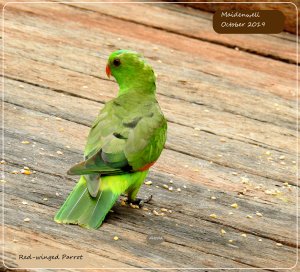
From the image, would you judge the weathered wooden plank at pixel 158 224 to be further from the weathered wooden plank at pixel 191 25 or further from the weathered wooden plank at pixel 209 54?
the weathered wooden plank at pixel 191 25

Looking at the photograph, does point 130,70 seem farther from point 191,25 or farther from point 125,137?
point 191,25

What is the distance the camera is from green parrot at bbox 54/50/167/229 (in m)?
2.86

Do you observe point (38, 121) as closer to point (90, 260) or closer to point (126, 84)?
point (126, 84)

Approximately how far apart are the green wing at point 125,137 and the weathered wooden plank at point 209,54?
1.39m

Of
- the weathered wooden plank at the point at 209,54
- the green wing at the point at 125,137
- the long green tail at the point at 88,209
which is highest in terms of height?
the green wing at the point at 125,137

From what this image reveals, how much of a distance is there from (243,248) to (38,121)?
1.10 m

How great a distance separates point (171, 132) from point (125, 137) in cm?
86

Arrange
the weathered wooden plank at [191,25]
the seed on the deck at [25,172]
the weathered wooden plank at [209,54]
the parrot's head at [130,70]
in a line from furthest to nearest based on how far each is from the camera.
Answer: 1. the weathered wooden plank at [191,25]
2. the weathered wooden plank at [209,54]
3. the seed on the deck at [25,172]
4. the parrot's head at [130,70]

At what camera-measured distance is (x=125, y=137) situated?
2.94 metres

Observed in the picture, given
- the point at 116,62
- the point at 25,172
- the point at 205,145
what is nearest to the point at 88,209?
the point at 25,172

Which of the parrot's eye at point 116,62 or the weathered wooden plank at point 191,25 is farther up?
the parrot's eye at point 116,62

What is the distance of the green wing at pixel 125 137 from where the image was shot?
2857 millimetres

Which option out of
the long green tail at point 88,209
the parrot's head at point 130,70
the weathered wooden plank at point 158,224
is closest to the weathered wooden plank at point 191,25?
the weathered wooden plank at point 158,224

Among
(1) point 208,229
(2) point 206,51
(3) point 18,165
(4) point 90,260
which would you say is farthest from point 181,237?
(2) point 206,51
